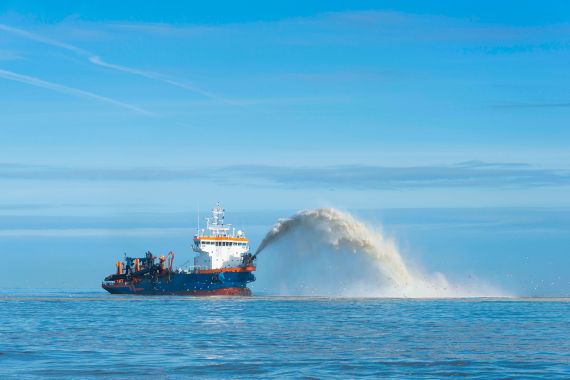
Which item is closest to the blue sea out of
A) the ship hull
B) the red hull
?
the ship hull

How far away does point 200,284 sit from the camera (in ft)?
418

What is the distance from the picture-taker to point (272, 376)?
130ft

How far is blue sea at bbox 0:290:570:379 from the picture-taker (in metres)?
41.6

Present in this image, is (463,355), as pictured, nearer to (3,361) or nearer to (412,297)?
(3,361)

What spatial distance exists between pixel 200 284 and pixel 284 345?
75930 millimetres

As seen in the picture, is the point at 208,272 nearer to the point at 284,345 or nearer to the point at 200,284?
the point at 200,284

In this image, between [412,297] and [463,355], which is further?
[412,297]

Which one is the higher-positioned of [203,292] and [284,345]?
[203,292]

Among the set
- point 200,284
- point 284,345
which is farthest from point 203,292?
point 284,345

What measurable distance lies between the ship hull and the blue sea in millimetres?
40109

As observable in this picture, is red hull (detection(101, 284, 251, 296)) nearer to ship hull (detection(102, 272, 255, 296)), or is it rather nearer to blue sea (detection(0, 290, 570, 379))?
ship hull (detection(102, 272, 255, 296))

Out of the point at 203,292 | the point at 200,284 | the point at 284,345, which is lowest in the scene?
the point at 284,345

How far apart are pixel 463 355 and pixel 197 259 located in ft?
283

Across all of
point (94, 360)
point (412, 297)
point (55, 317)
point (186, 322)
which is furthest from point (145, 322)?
point (412, 297)
